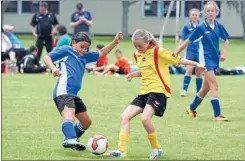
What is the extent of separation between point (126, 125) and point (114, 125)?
3.03 m

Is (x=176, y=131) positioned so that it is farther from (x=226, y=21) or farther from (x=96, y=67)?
(x=226, y=21)

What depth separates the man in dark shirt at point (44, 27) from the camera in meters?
25.2

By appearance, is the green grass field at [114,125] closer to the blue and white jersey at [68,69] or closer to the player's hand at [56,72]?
the blue and white jersey at [68,69]

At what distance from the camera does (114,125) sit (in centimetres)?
1263

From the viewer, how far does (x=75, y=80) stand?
1012 cm

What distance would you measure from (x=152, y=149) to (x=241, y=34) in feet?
141

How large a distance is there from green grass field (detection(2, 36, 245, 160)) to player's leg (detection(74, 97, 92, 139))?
0.36 m

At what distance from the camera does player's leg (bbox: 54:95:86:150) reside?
962 centimetres

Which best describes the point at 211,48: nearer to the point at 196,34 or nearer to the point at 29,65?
the point at 196,34

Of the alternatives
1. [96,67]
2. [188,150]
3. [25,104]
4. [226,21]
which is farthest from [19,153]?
[226,21]

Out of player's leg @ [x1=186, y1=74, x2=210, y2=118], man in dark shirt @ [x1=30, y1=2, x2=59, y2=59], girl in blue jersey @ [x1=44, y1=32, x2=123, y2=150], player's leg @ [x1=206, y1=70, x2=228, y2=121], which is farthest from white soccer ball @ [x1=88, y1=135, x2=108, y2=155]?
man in dark shirt @ [x1=30, y1=2, x2=59, y2=59]

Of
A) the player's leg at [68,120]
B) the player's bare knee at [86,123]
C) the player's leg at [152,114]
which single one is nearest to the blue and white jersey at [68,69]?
the player's leg at [68,120]

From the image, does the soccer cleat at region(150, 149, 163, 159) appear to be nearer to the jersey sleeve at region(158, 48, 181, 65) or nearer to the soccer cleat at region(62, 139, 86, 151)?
the soccer cleat at region(62, 139, 86, 151)

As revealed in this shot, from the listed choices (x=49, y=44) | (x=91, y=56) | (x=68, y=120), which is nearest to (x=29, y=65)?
(x=49, y=44)
